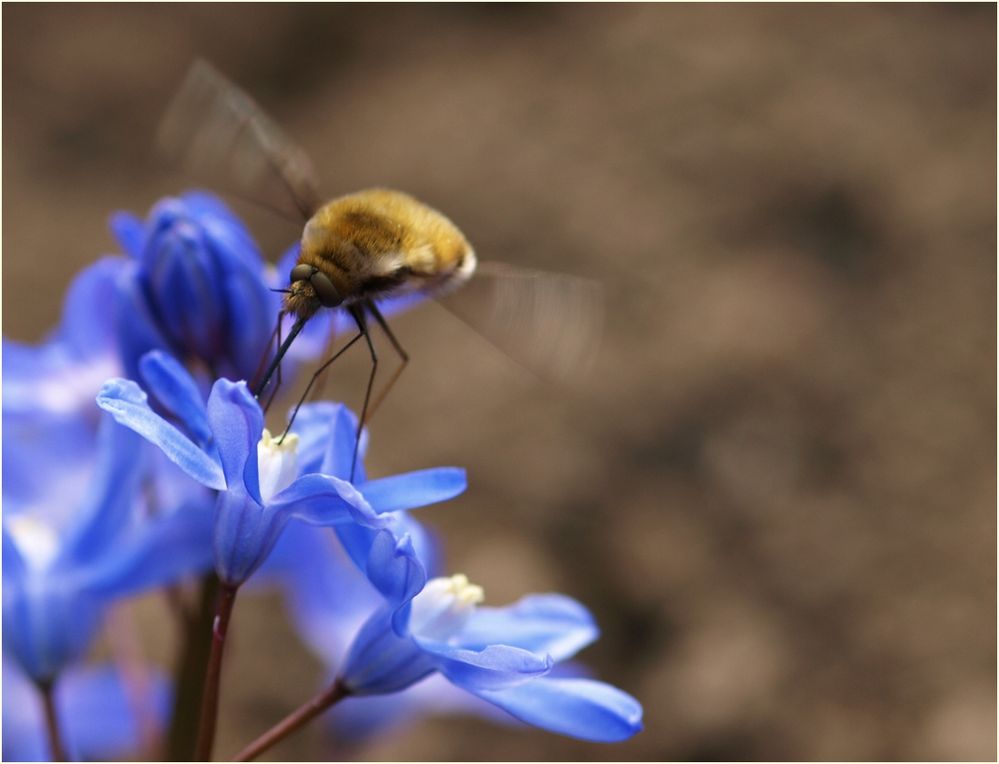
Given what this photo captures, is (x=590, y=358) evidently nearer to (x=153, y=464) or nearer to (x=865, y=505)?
(x=865, y=505)

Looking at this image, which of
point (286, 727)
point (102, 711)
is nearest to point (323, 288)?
point (286, 727)

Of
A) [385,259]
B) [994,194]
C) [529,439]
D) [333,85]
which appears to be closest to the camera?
[385,259]

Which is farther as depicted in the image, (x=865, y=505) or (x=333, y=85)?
(x=333, y=85)

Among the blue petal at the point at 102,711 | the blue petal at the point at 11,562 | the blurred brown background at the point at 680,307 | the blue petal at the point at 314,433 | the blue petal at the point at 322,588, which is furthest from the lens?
the blurred brown background at the point at 680,307

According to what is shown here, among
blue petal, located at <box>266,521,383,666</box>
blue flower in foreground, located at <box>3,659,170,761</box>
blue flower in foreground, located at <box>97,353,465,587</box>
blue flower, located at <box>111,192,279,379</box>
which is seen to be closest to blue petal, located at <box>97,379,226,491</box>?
blue flower in foreground, located at <box>97,353,465,587</box>

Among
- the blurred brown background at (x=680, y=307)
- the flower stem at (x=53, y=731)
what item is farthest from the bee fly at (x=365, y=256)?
the blurred brown background at (x=680, y=307)

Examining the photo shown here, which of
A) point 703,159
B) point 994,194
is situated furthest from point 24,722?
point 994,194

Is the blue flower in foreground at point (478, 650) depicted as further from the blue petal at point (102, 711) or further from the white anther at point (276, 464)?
the blue petal at point (102, 711)
